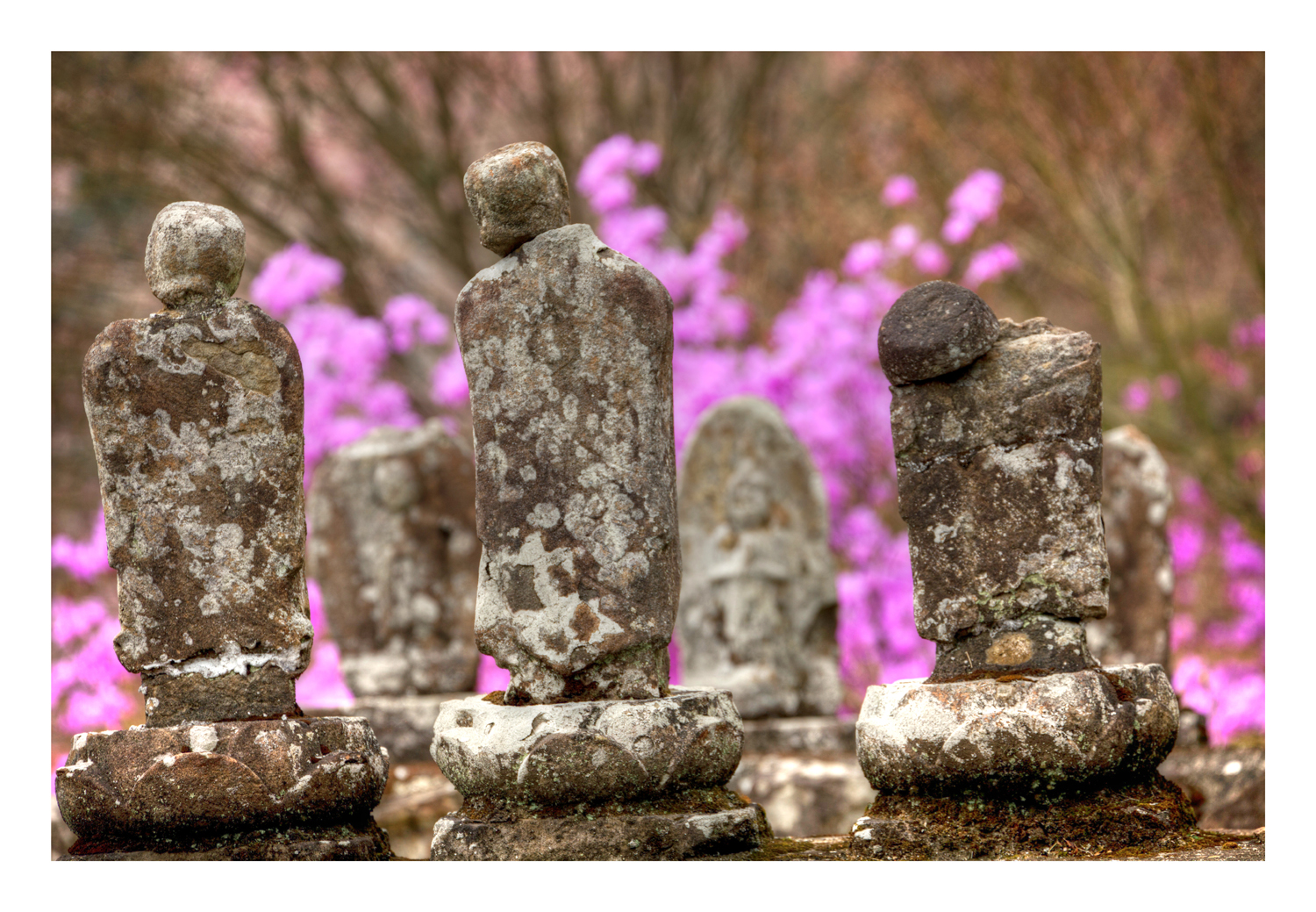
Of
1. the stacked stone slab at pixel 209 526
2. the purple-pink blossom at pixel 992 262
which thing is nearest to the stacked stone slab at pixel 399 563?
the stacked stone slab at pixel 209 526

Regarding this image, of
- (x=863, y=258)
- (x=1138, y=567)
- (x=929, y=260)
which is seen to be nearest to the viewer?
(x=1138, y=567)

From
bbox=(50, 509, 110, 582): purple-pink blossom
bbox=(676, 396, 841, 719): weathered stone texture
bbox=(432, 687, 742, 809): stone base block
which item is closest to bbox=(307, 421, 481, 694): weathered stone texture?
bbox=(676, 396, 841, 719): weathered stone texture

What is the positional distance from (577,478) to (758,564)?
123 inches

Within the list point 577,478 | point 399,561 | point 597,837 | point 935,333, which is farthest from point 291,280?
point 597,837

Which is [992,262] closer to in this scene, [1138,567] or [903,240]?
[903,240]

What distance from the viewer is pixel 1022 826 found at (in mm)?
3443

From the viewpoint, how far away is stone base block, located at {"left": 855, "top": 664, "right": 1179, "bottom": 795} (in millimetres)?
3404

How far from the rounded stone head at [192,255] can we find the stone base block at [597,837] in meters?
1.62

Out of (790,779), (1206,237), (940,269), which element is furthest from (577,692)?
(1206,237)

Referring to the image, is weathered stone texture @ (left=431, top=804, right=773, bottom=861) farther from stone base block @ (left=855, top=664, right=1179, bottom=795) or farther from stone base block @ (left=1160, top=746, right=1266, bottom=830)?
stone base block @ (left=1160, top=746, right=1266, bottom=830)

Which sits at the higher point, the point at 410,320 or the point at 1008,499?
the point at 410,320

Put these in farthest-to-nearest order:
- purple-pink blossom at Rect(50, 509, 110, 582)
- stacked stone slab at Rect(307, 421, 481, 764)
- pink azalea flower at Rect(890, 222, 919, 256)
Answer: purple-pink blossom at Rect(50, 509, 110, 582) < pink azalea flower at Rect(890, 222, 919, 256) < stacked stone slab at Rect(307, 421, 481, 764)

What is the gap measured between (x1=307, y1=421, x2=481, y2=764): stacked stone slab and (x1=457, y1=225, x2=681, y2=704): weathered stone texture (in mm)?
2861

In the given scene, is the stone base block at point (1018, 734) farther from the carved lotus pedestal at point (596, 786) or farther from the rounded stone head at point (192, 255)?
the rounded stone head at point (192, 255)
